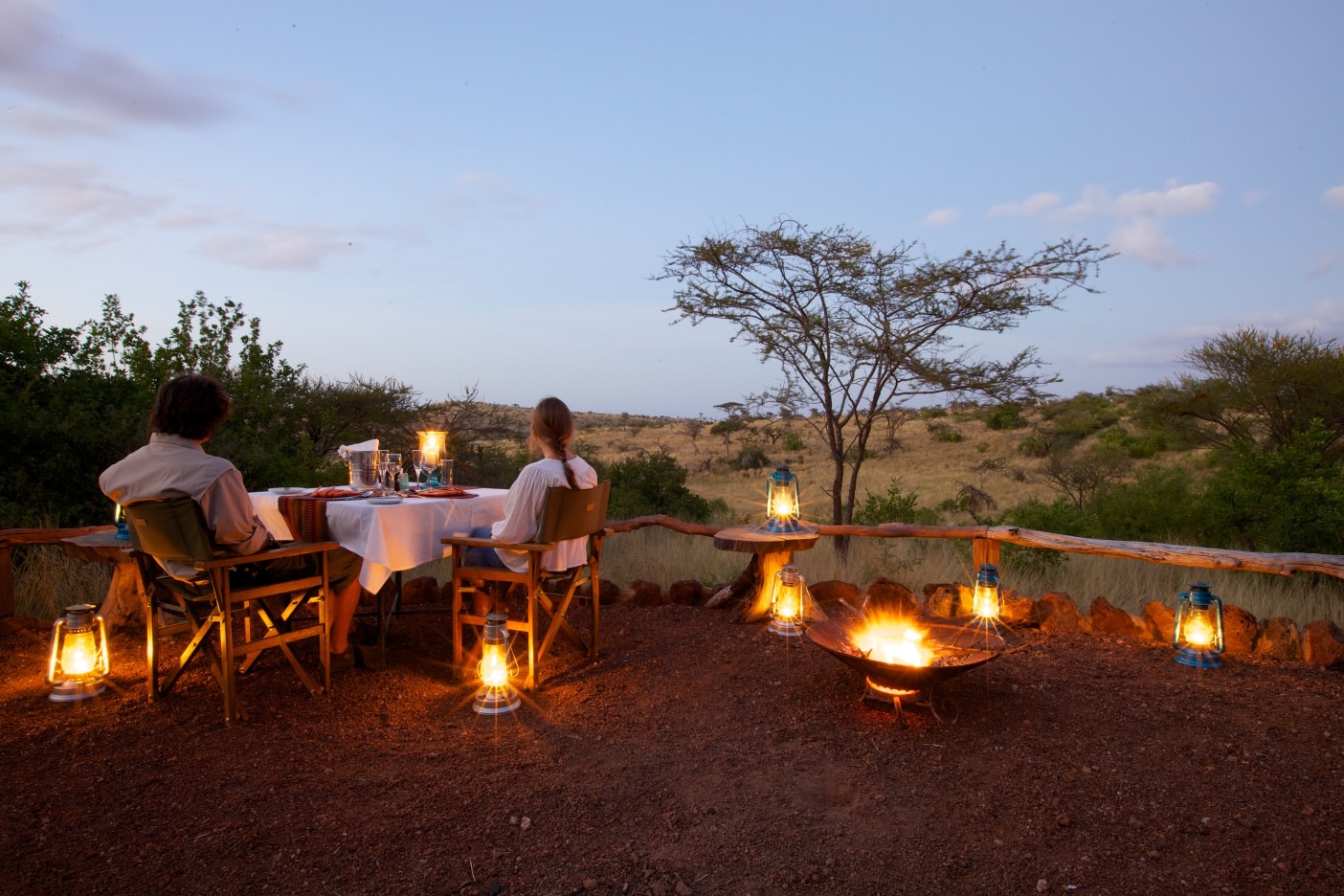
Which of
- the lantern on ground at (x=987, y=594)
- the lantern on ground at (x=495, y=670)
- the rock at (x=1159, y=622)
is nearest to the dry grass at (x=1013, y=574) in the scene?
the rock at (x=1159, y=622)

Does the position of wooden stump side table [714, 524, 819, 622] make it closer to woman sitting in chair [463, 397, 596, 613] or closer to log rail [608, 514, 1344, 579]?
log rail [608, 514, 1344, 579]

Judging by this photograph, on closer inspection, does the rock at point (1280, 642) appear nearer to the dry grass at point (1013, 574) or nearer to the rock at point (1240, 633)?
the rock at point (1240, 633)

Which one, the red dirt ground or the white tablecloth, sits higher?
→ the white tablecloth

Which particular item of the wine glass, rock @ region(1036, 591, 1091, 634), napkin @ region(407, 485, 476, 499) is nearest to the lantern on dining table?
the wine glass

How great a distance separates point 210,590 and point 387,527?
28.4 inches

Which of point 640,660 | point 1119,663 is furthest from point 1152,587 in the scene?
point 640,660

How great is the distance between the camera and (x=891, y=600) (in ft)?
16.6

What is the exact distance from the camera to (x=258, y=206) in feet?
31.8

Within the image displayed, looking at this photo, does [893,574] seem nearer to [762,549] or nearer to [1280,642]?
[762,549]

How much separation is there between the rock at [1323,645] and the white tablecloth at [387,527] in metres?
4.20

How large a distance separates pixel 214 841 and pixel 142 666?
6.93ft

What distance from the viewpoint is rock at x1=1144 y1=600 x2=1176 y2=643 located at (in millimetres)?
4539

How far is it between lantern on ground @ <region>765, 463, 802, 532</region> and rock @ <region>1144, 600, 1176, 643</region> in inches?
78.0

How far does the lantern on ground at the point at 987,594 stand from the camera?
4.26 m
